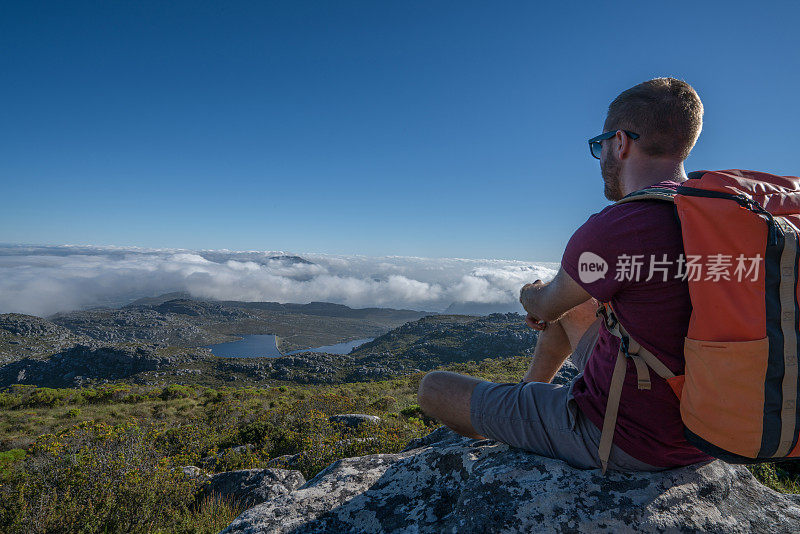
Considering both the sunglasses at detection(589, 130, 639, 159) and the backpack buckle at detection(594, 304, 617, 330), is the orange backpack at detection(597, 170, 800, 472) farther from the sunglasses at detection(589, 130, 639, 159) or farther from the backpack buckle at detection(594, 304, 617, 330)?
the sunglasses at detection(589, 130, 639, 159)

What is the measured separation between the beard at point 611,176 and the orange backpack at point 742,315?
2.70ft

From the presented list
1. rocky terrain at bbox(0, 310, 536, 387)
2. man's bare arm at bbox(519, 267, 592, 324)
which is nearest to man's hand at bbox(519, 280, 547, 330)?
man's bare arm at bbox(519, 267, 592, 324)

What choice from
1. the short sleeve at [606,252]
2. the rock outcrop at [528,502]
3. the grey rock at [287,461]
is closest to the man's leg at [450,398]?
the rock outcrop at [528,502]

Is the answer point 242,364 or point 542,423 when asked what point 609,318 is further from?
point 242,364

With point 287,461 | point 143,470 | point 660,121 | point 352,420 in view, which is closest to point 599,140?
point 660,121

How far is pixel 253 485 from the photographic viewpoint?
209 inches

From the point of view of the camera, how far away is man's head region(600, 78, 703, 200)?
A: 88.6 inches

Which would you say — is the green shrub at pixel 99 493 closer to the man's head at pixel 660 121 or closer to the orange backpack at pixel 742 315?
the orange backpack at pixel 742 315

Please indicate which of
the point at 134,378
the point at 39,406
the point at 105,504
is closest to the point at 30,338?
the point at 134,378

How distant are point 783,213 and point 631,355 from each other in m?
0.91

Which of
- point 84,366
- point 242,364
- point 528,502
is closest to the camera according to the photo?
point 528,502

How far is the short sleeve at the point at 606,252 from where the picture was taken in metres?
1.84

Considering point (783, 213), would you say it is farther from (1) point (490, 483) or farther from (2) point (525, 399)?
(1) point (490, 483)

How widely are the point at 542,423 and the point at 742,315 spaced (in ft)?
4.38
